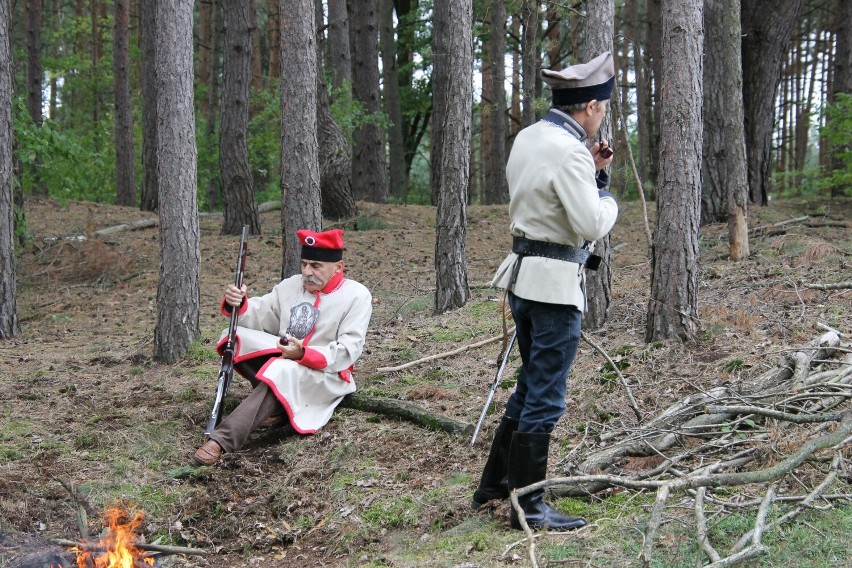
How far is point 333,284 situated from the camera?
7062mm

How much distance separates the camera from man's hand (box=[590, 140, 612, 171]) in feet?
15.0

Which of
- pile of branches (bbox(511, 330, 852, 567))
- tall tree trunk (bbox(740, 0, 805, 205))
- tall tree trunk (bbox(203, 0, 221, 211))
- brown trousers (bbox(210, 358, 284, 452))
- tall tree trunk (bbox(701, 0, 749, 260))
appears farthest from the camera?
tall tree trunk (bbox(203, 0, 221, 211))

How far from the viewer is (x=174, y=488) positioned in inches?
236

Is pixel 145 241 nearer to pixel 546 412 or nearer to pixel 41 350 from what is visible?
pixel 41 350

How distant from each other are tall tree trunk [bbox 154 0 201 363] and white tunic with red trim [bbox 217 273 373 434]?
1762mm

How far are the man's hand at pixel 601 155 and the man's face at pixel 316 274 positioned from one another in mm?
2903

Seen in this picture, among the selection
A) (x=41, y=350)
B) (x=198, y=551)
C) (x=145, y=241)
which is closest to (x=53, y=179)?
(x=145, y=241)

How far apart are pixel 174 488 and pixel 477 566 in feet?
8.60

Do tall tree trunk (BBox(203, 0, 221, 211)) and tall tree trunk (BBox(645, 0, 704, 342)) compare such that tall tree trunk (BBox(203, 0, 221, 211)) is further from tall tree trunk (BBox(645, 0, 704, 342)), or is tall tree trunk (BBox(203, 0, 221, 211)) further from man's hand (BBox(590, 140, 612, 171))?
man's hand (BBox(590, 140, 612, 171))

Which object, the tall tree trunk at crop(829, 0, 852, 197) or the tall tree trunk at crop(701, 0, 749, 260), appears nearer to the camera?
the tall tree trunk at crop(701, 0, 749, 260)

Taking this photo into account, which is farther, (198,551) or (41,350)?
(41,350)

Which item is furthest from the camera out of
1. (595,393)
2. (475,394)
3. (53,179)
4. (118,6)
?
(118,6)

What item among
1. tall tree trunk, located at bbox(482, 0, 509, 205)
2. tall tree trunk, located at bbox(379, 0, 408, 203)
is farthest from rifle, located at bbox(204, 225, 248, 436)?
tall tree trunk, located at bbox(379, 0, 408, 203)

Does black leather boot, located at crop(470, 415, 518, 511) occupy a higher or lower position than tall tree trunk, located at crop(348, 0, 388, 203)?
lower
